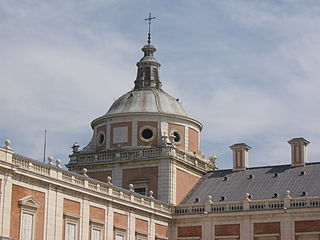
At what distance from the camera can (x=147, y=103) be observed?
59812mm

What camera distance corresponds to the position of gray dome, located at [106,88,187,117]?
5938cm

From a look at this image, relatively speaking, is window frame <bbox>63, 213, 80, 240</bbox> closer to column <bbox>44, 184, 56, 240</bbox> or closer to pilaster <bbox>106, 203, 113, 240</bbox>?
column <bbox>44, 184, 56, 240</bbox>

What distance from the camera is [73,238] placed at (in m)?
44.3

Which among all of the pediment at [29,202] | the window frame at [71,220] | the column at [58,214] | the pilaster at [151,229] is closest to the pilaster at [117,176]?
the pilaster at [151,229]

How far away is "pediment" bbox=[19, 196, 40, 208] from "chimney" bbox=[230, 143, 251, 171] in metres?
21.9

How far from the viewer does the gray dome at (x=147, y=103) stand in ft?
195

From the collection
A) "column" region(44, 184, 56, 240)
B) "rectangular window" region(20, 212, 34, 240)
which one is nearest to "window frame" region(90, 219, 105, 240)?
"column" region(44, 184, 56, 240)

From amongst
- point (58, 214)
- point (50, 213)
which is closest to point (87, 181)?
point (58, 214)

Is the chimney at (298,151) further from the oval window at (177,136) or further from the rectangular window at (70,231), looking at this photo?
the rectangular window at (70,231)

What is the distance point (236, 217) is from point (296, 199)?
425 centimetres

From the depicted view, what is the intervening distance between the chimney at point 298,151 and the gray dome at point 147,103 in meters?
8.56

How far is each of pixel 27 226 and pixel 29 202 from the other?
122 centimetres

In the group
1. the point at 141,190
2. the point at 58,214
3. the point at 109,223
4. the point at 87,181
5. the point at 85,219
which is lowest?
the point at 58,214

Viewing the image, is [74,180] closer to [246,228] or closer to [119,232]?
[119,232]
